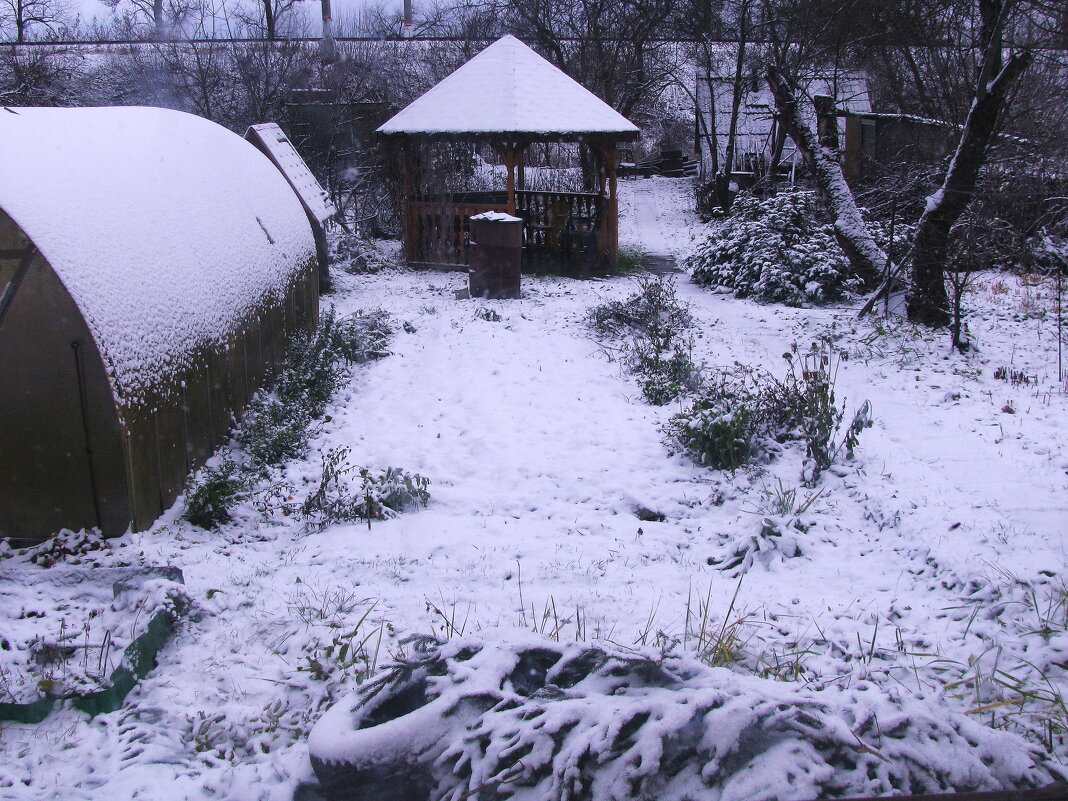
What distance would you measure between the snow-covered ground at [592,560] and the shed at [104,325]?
1.85ft

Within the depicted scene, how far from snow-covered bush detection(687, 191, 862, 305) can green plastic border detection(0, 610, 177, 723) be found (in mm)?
10147

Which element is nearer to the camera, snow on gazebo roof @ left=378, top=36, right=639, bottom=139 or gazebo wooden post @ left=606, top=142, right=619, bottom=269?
snow on gazebo roof @ left=378, top=36, right=639, bottom=139

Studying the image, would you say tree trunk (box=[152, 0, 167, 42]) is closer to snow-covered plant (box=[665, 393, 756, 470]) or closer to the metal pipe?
the metal pipe

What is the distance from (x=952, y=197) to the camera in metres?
9.27

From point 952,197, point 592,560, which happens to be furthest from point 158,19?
point 592,560

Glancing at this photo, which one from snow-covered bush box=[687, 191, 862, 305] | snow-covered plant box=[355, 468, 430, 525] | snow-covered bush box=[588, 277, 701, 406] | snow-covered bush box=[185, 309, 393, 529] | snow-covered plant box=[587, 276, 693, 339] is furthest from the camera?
snow-covered bush box=[687, 191, 862, 305]

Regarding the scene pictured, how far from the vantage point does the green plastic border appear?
3252 millimetres

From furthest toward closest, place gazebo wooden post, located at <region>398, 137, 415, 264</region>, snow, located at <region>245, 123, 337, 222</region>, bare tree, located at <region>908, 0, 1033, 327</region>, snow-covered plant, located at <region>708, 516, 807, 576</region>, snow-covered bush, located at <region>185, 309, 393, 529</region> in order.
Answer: gazebo wooden post, located at <region>398, 137, 415, 264</region>
snow, located at <region>245, 123, 337, 222</region>
bare tree, located at <region>908, 0, 1033, 327</region>
snow-covered bush, located at <region>185, 309, 393, 529</region>
snow-covered plant, located at <region>708, 516, 807, 576</region>

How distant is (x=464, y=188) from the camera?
58.0 ft

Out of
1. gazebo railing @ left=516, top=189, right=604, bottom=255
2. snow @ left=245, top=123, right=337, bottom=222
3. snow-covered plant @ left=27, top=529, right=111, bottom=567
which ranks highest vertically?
snow @ left=245, top=123, right=337, bottom=222

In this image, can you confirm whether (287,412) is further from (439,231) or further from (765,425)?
(439,231)

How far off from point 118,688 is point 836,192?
11.0 meters

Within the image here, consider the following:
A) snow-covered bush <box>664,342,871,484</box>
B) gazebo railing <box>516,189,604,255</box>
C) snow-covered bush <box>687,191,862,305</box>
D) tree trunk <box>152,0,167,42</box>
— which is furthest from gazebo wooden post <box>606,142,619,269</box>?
tree trunk <box>152,0,167,42</box>

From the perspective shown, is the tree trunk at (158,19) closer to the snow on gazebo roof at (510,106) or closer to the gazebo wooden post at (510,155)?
the snow on gazebo roof at (510,106)
